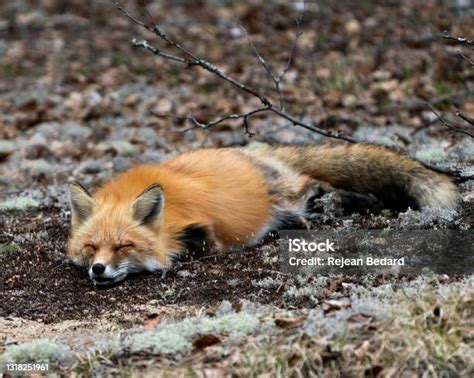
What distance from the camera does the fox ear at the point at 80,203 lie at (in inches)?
257

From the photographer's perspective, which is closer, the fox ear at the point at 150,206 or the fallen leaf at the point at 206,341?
the fallen leaf at the point at 206,341

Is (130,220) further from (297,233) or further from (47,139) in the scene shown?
(47,139)

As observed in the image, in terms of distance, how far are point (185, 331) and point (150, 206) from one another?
6.10ft

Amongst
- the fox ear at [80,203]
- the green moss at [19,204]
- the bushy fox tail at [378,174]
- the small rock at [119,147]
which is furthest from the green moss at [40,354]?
the small rock at [119,147]

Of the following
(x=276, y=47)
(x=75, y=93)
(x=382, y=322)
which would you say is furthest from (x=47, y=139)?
(x=382, y=322)

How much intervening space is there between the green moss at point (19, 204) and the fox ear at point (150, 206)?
2.38m

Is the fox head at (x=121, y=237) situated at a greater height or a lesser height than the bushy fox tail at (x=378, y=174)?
lesser

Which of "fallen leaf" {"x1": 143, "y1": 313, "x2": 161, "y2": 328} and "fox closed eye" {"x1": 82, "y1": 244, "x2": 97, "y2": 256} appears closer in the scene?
"fallen leaf" {"x1": 143, "y1": 313, "x2": 161, "y2": 328}

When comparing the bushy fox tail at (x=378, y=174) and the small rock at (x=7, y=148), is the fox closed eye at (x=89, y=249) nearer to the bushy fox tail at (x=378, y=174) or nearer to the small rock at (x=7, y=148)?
the bushy fox tail at (x=378, y=174)

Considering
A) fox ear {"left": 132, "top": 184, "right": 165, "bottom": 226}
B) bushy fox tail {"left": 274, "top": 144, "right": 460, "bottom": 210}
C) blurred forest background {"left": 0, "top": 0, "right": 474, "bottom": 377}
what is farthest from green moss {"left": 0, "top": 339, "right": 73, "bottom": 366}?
bushy fox tail {"left": 274, "top": 144, "right": 460, "bottom": 210}

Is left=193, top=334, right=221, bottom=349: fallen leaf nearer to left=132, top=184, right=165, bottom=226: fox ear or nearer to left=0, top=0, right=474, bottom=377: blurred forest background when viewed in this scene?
left=0, top=0, right=474, bottom=377: blurred forest background

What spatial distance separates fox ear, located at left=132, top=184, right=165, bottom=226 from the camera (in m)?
6.30

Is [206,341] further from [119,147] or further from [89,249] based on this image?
[119,147]

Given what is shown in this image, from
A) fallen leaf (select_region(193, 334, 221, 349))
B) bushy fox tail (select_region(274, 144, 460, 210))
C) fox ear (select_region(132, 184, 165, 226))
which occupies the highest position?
bushy fox tail (select_region(274, 144, 460, 210))
